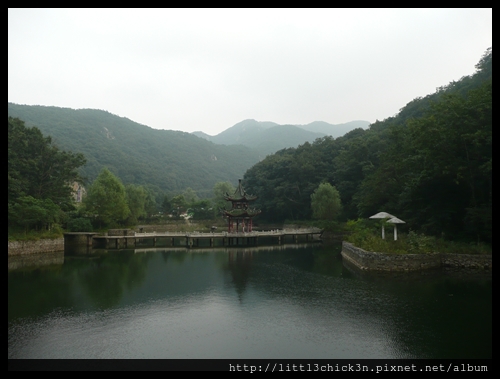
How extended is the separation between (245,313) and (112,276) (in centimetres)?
1080

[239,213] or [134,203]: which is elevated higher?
[134,203]

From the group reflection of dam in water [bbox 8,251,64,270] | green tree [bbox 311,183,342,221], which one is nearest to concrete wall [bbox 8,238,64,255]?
reflection of dam in water [bbox 8,251,64,270]

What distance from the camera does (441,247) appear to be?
2089 cm

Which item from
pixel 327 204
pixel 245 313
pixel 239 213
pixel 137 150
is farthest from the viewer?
pixel 137 150

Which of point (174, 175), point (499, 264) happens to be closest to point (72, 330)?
point (499, 264)

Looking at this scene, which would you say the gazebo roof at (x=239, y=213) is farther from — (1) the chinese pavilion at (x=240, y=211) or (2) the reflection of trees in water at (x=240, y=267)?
(2) the reflection of trees in water at (x=240, y=267)

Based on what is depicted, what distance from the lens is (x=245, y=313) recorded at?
534 inches

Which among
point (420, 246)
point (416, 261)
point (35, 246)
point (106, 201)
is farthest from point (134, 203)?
point (416, 261)

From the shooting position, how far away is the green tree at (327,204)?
135 feet

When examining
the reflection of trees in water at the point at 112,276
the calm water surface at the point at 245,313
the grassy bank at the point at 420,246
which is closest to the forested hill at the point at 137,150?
the reflection of trees in water at the point at 112,276

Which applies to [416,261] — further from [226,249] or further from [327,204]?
[327,204]

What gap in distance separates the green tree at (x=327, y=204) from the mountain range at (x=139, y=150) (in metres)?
50.3

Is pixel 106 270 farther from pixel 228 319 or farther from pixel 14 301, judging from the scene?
pixel 228 319

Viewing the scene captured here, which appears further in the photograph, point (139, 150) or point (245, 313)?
point (139, 150)
